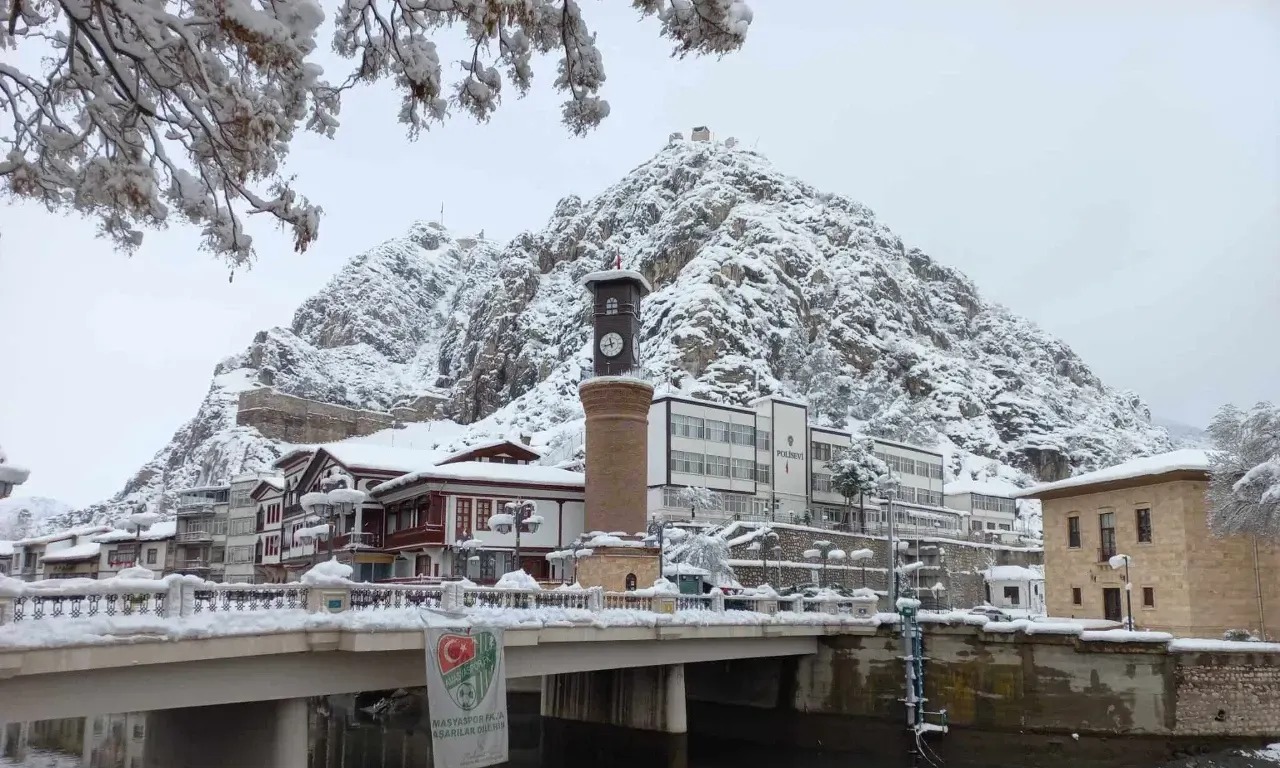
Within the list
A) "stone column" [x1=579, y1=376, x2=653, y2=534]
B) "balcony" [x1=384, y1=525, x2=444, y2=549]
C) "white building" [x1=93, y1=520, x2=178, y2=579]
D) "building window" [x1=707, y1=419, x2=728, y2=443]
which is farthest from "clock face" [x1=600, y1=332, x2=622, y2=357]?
"white building" [x1=93, y1=520, x2=178, y2=579]

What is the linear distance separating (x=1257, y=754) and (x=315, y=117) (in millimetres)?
31728

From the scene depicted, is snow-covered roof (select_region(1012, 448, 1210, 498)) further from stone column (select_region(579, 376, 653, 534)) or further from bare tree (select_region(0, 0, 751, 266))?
bare tree (select_region(0, 0, 751, 266))

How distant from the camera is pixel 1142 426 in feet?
565

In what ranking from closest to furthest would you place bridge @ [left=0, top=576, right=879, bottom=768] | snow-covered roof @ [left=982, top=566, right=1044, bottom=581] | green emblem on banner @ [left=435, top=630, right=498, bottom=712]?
bridge @ [left=0, top=576, right=879, bottom=768], green emblem on banner @ [left=435, top=630, right=498, bottom=712], snow-covered roof @ [left=982, top=566, right=1044, bottom=581]

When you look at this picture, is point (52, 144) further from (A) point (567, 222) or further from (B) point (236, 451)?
(A) point (567, 222)

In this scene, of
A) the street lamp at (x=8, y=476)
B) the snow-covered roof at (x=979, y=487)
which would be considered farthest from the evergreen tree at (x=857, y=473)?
the street lamp at (x=8, y=476)

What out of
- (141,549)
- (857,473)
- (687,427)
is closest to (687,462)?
(687,427)

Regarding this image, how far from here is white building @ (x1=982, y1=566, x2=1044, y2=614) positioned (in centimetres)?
7019

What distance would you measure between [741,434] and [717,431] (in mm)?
2658

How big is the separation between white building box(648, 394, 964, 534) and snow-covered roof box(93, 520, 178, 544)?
128 ft

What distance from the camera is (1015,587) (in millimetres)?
74000

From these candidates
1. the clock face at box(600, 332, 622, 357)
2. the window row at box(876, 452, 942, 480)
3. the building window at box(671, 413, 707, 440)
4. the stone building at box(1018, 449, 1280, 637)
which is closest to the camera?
the stone building at box(1018, 449, 1280, 637)

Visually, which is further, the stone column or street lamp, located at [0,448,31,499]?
the stone column

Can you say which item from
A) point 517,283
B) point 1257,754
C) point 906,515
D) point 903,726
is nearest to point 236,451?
point 517,283
